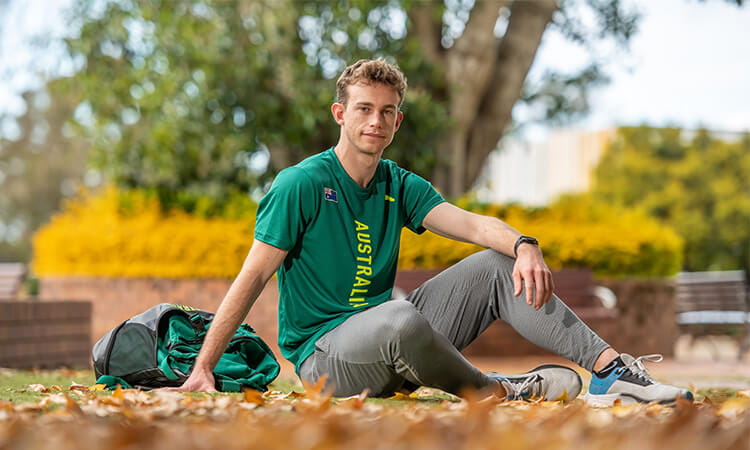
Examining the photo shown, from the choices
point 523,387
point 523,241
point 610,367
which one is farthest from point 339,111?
point 610,367

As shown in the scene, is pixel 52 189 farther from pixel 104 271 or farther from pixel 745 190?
pixel 104 271

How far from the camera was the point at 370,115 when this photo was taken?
11.6 feet

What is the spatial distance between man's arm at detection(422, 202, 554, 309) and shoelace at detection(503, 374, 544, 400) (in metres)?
0.31

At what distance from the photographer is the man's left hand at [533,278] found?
3.32 m

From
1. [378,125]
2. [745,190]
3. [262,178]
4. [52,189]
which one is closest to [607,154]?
[745,190]

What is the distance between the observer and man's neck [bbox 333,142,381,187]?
3590mm

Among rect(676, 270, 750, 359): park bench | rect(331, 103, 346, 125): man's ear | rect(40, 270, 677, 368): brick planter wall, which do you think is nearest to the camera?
→ rect(331, 103, 346, 125): man's ear

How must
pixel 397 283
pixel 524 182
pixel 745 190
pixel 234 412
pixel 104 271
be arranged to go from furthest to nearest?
pixel 524 182 < pixel 745 190 < pixel 104 271 < pixel 397 283 < pixel 234 412

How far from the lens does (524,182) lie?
64.2 m

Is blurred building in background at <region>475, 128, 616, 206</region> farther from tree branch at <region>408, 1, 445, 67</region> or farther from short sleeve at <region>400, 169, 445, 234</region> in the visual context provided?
short sleeve at <region>400, 169, 445, 234</region>

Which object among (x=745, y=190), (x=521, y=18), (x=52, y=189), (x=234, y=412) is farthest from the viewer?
(x=52, y=189)

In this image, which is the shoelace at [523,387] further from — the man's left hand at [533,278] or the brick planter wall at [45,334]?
the brick planter wall at [45,334]

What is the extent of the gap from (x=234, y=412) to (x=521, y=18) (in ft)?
31.2

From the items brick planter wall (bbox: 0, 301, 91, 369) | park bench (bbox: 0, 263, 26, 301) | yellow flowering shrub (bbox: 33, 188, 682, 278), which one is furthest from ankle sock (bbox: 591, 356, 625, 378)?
park bench (bbox: 0, 263, 26, 301)
